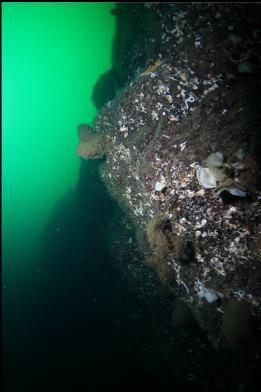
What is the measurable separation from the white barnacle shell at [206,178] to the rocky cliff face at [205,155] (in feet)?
0.04

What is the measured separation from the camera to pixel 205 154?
10.6ft

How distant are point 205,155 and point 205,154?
0.01 metres

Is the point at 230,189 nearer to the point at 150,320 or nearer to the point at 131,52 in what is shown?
the point at 131,52

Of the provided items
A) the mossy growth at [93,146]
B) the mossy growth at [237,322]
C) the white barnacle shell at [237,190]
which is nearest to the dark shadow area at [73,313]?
the mossy growth at [93,146]

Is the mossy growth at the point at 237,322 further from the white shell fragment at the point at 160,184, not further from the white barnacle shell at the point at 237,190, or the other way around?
the white shell fragment at the point at 160,184

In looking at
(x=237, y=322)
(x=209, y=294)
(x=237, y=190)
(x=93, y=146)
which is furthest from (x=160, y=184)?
(x=93, y=146)

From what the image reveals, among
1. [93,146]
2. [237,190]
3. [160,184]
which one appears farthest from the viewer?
[93,146]

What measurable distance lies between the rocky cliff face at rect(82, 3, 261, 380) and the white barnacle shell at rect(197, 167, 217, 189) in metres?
0.01

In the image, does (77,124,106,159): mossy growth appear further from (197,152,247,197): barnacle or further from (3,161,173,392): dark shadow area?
(197,152,247,197): barnacle

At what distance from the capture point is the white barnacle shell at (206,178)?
3128mm

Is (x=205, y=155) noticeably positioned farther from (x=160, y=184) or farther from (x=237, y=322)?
(x=237, y=322)

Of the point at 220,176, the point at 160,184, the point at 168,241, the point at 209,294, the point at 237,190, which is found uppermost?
the point at 160,184

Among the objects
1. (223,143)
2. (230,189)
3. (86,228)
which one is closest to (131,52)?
(223,143)

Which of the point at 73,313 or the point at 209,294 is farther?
the point at 73,313
